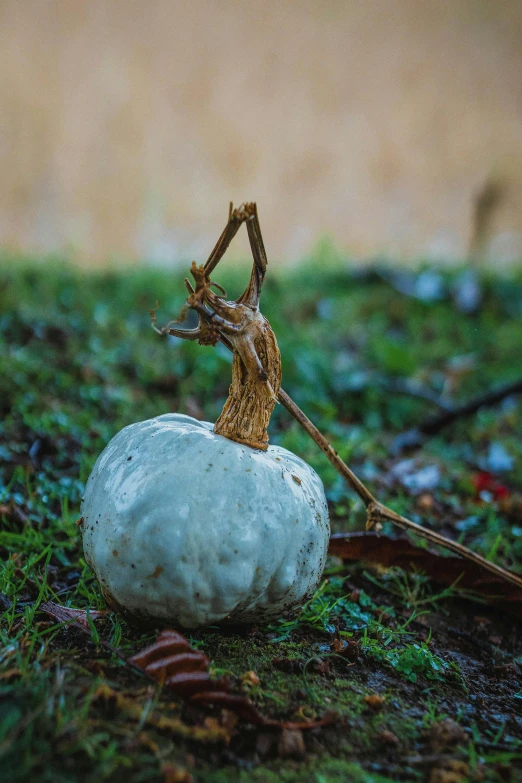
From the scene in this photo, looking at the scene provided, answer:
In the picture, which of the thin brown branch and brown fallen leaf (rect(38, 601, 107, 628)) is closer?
brown fallen leaf (rect(38, 601, 107, 628))

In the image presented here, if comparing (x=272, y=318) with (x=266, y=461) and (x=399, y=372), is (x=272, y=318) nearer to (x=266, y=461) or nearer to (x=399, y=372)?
(x=399, y=372)

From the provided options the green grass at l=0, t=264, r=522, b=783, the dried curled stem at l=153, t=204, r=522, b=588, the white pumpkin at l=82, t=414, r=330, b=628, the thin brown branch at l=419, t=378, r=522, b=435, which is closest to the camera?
the green grass at l=0, t=264, r=522, b=783

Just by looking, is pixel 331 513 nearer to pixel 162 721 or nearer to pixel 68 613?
pixel 68 613

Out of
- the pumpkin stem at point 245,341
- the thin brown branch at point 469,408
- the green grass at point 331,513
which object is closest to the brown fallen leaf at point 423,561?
the green grass at point 331,513

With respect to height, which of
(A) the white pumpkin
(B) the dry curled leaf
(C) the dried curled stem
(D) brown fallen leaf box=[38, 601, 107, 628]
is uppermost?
(C) the dried curled stem

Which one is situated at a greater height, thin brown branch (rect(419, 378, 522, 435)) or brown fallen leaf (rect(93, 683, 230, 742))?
thin brown branch (rect(419, 378, 522, 435))

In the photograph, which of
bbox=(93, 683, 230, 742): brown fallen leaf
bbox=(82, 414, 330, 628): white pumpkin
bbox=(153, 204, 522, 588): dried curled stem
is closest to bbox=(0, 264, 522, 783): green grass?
bbox=(93, 683, 230, 742): brown fallen leaf

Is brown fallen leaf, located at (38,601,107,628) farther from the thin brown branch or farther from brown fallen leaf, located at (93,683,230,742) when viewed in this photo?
the thin brown branch

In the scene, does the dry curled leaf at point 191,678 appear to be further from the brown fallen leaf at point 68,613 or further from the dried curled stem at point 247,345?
the dried curled stem at point 247,345
